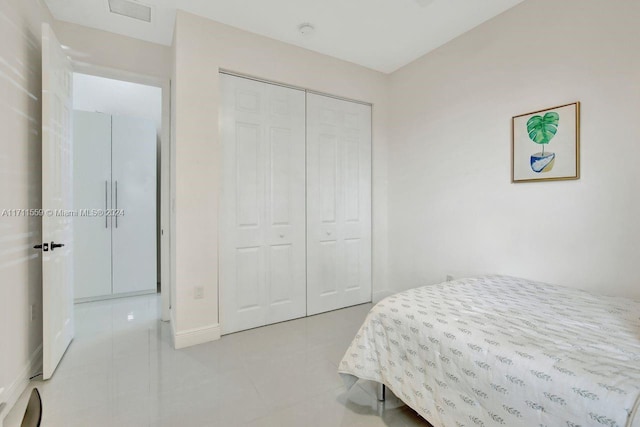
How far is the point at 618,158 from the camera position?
1.91m

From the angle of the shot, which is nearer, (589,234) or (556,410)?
(556,410)

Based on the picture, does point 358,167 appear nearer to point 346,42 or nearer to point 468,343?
point 346,42

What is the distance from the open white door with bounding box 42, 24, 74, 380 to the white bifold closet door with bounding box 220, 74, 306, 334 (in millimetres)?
1112

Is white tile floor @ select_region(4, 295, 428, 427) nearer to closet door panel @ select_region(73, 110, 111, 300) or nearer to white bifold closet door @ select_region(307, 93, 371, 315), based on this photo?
white bifold closet door @ select_region(307, 93, 371, 315)

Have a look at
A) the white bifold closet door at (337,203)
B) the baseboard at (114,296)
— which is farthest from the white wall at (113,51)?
the baseboard at (114,296)

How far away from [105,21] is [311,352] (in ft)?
10.3

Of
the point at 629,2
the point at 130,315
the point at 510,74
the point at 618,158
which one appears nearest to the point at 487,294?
the point at 618,158

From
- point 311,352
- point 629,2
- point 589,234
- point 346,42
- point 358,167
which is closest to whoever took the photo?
point 629,2

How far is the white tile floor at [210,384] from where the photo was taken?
165 cm

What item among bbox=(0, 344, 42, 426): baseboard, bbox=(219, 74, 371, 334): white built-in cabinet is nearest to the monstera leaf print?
bbox=(219, 74, 371, 334): white built-in cabinet

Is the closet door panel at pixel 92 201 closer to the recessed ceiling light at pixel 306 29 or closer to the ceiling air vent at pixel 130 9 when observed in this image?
the ceiling air vent at pixel 130 9

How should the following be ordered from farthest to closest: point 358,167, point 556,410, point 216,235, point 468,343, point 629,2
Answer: point 358,167 → point 216,235 → point 629,2 → point 468,343 → point 556,410

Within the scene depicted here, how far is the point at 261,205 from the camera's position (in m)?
2.88

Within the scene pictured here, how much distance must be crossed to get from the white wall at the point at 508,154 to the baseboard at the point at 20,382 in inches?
124
